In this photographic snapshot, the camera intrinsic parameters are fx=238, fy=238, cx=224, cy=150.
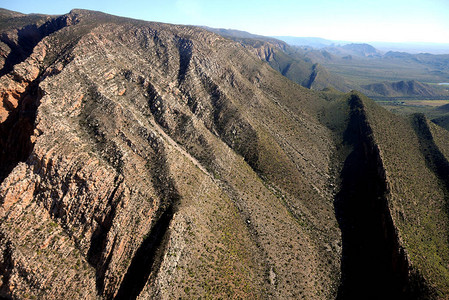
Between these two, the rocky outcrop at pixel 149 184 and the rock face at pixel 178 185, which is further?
the rock face at pixel 178 185

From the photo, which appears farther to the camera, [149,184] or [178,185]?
[178,185]

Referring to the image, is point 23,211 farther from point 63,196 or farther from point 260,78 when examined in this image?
point 260,78

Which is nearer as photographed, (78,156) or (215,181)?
(78,156)

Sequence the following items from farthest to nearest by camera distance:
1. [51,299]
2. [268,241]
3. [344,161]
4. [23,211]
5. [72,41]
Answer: [344,161] → [72,41] → [268,241] → [23,211] → [51,299]

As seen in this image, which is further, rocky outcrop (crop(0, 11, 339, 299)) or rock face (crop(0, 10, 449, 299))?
rock face (crop(0, 10, 449, 299))

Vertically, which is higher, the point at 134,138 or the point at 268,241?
the point at 134,138

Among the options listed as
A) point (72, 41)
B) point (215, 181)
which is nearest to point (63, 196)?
point (215, 181)

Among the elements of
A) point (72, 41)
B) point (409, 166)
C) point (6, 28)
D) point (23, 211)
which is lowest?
point (409, 166)

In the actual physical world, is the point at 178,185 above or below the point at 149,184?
below
